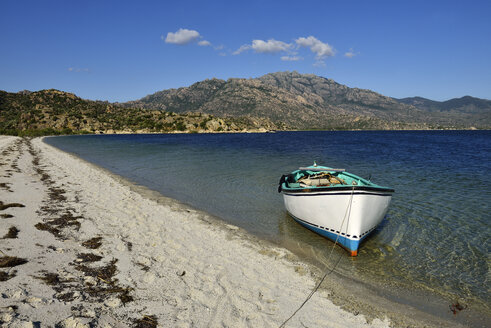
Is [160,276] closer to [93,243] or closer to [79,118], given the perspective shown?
[93,243]

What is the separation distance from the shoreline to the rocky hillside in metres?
120

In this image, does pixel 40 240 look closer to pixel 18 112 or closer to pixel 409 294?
pixel 409 294

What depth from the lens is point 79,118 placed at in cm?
13012

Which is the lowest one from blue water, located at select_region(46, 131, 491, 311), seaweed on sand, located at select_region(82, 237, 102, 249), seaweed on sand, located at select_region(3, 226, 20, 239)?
blue water, located at select_region(46, 131, 491, 311)

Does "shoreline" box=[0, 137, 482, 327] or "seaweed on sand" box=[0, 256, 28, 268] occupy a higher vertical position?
"seaweed on sand" box=[0, 256, 28, 268]

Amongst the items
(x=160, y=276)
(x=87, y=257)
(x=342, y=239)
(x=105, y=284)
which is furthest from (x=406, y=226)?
(x=87, y=257)

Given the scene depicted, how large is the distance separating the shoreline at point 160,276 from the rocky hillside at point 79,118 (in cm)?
11971

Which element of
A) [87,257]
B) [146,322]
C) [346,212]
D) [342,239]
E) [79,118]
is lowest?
[342,239]

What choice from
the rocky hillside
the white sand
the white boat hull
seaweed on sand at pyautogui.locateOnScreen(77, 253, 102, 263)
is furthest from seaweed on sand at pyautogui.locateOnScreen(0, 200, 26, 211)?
the rocky hillside

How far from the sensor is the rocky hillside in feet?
382

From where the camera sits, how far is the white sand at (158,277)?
4.84 metres

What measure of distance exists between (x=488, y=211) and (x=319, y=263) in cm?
1126

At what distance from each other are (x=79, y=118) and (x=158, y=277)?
152 metres

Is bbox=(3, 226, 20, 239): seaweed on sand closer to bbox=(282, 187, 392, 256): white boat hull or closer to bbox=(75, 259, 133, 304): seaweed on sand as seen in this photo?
bbox=(75, 259, 133, 304): seaweed on sand
